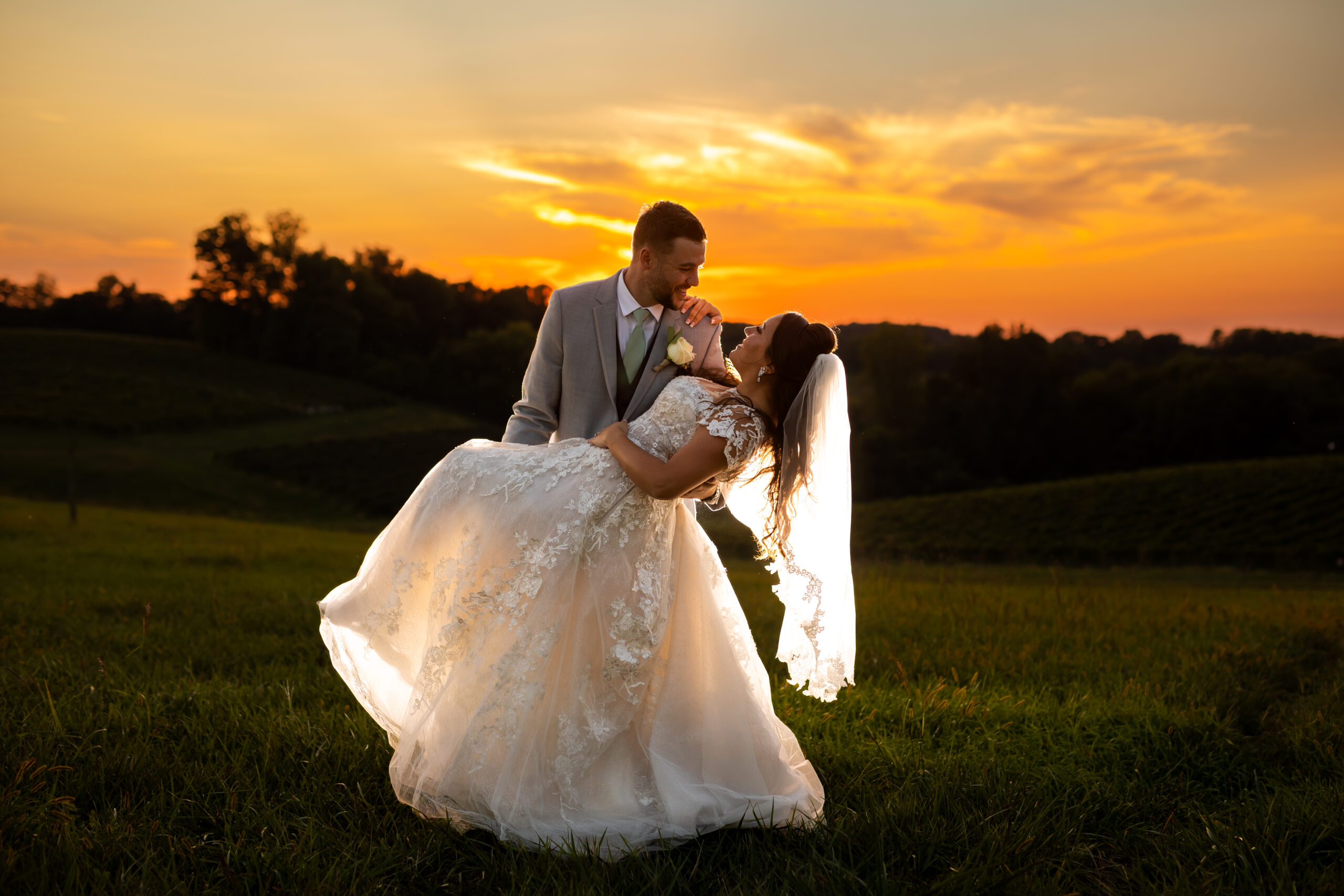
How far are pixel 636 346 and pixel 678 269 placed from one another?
1.44 ft

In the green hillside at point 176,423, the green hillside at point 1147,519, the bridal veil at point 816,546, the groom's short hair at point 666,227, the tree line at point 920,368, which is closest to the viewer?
the bridal veil at point 816,546

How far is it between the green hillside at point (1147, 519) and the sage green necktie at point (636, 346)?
25.8m

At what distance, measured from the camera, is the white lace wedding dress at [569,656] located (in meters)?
3.59

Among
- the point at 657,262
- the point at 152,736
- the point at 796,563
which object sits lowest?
the point at 152,736

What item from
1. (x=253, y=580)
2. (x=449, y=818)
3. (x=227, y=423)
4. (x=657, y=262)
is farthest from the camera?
(x=227, y=423)

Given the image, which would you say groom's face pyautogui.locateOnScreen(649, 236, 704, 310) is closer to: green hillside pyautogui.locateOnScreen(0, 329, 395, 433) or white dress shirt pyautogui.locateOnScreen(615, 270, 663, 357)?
white dress shirt pyautogui.locateOnScreen(615, 270, 663, 357)

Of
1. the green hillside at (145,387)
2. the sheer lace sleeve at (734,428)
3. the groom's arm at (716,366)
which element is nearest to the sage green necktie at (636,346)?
the groom's arm at (716,366)

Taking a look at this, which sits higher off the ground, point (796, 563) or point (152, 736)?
point (796, 563)

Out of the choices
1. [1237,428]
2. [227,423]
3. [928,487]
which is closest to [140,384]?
[227,423]

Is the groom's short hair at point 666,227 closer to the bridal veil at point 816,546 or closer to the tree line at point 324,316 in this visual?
the bridal veil at point 816,546

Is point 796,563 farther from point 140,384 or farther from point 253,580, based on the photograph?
point 140,384

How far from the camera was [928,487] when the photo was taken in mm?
60719

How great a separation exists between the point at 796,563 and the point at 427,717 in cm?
182

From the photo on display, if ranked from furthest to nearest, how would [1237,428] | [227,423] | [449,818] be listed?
[1237,428] → [227,423] → [449,818]
